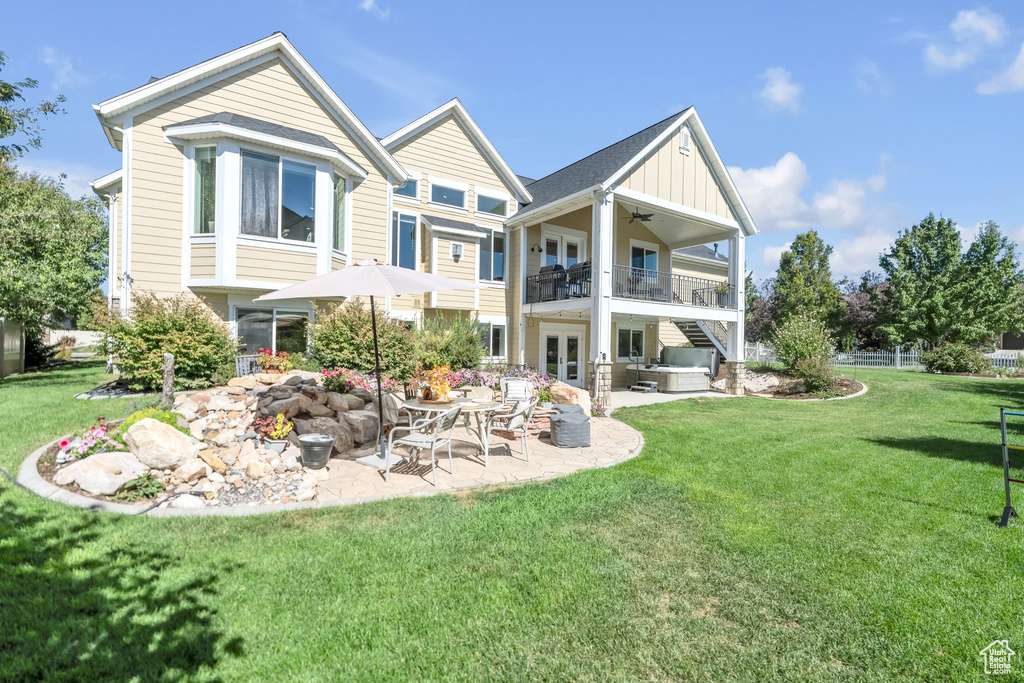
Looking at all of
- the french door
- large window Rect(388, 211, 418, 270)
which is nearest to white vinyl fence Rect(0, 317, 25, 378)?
large window Rect(388, 211, 418, 270)

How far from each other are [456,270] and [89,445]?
38.1 ft

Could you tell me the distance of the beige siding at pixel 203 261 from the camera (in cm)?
1161

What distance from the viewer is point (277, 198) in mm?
12078

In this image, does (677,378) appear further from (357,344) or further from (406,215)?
(357,344)

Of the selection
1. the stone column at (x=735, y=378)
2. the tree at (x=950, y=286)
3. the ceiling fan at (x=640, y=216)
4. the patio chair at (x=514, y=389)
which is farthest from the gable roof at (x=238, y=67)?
the tree at (x=950, y=286)

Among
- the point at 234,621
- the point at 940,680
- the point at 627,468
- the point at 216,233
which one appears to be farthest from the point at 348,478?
the point at 216,233

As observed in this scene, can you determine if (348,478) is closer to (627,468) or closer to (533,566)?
(533,566)

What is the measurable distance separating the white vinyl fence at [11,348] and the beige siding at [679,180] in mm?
19547

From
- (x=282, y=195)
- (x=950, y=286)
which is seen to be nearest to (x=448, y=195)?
(x=282, y=195)

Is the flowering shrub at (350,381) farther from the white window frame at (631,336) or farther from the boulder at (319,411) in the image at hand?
the white window frame at (631,336)

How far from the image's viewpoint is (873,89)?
11.2 metres

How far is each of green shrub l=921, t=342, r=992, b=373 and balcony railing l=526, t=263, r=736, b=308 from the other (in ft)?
42.1

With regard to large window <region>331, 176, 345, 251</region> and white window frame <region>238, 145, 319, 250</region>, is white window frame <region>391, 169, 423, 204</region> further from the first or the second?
white window frame <region>238, 145, 319, 250</region>

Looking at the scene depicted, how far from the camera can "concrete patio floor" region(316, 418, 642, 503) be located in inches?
221
